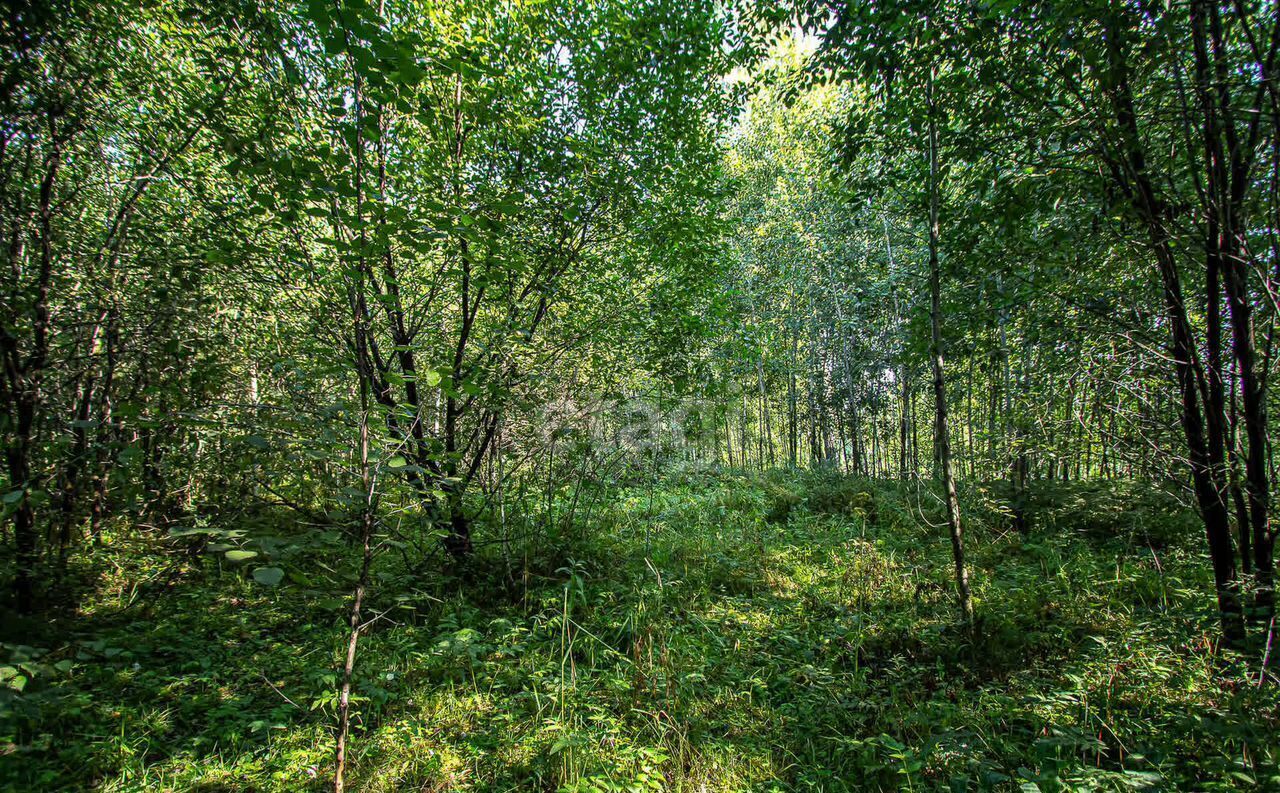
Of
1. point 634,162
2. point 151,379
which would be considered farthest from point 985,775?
point 151,379

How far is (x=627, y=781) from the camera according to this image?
2.29m

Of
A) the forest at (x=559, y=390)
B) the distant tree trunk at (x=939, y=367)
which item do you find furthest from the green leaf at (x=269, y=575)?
the distant tree trunk at (x=939, y=367)

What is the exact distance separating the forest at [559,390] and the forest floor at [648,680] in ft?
0.10

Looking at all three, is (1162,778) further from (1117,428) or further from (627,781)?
(627,781)

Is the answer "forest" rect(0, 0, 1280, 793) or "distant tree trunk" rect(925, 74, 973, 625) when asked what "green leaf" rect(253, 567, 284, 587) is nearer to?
"forest" rect(0, 0, 1280, 793)

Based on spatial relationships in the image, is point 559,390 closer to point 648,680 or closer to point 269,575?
point 648,680

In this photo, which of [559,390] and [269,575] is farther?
[559,390]

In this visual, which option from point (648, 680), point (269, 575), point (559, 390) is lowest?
point (648, 680)

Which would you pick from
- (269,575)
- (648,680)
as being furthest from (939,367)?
(269,575)

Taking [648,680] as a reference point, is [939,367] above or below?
above

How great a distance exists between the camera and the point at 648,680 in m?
3.03

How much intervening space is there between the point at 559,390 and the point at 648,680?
2.42 metres

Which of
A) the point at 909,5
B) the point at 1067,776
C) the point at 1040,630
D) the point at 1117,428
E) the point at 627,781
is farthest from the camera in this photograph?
the point at 1040,630

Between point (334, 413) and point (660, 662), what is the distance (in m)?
2.64
